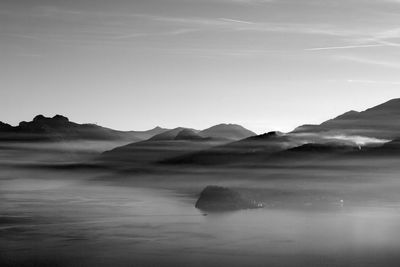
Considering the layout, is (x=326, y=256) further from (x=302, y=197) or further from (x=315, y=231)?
(x=302, y=197)

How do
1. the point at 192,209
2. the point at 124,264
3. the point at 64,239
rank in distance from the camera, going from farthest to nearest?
the point at 192,209 < the point at 64,239 < the point at 124,264

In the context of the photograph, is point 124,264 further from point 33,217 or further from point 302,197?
point 302,197

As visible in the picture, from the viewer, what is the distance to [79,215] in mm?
144375

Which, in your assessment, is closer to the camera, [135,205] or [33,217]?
[33,217]

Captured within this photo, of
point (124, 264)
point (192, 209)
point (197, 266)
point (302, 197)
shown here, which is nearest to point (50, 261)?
point (124, 264)

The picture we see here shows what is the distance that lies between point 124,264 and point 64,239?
83.5 ft

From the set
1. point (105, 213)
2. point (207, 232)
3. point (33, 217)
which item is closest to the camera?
point (207, 232)

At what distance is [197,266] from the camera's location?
80.1 meters

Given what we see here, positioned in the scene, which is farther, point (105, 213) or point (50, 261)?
point (105, 213)

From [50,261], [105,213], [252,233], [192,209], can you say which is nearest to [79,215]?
[105,213]

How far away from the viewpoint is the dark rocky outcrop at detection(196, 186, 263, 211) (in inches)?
5979

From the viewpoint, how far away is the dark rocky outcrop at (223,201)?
498 ft

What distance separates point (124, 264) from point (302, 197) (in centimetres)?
11164

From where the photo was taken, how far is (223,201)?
152 m
